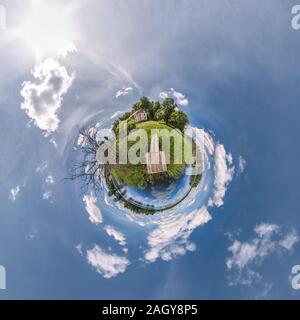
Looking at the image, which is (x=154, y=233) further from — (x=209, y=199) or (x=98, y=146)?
(x=98, y=146)

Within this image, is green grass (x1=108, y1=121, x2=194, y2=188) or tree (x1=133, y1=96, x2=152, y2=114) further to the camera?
green grass (x1=108, y1=121, x2=194, y2=188)

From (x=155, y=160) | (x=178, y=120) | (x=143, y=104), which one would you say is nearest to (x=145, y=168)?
(x=155, y=160)

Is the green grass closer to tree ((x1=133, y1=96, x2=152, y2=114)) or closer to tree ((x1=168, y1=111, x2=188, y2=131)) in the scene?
tree ((x1=168, y1=111, x2=188, y2=131))

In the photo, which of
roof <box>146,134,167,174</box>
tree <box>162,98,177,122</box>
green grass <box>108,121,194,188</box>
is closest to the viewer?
roof <box>146,134,167,174</box>

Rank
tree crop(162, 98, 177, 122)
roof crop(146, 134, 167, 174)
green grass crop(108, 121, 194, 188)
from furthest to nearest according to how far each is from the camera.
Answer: green grass crop(108, 121, 194, 188)
tree crop(162, 98, 177, 122)
roof crop(146, 134, 167, 174)

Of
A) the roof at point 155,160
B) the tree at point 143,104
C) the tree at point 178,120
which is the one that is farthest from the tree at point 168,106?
the roof at point 155,160

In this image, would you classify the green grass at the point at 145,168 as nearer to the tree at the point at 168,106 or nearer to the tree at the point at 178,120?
the tree at the point at 178,120

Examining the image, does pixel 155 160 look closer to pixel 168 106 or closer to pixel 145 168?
pixel 145 168

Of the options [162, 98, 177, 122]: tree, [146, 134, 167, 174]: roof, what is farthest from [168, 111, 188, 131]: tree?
[146, 134, 167, 174]: roof
